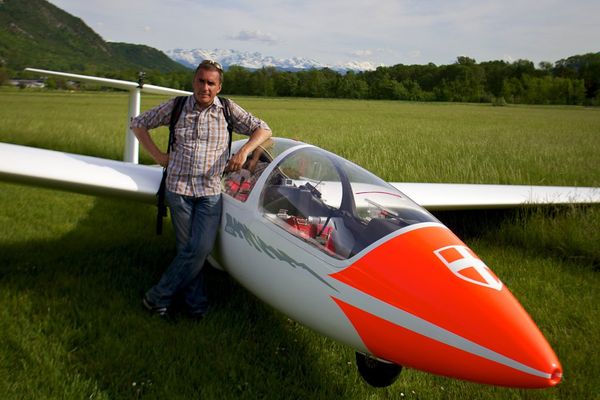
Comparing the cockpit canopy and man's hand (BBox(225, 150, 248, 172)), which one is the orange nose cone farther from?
man's hand (BBox(225, 150, 248, 172))

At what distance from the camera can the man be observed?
3674 mm

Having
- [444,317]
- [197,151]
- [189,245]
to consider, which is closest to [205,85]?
[197,151]

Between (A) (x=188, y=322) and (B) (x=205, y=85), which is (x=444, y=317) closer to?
(A) (x=188, y=322)

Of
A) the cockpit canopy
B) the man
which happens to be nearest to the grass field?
the man

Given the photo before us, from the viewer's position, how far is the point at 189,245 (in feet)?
12.2

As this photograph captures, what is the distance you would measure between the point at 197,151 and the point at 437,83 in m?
130

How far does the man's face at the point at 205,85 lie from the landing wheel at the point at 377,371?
2.44m

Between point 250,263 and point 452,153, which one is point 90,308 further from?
point 452,153

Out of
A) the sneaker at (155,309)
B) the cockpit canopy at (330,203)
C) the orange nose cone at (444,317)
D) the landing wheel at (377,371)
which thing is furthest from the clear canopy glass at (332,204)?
the sneaker at (155,309)

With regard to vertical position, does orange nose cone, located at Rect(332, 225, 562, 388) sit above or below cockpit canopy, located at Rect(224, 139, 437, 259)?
below

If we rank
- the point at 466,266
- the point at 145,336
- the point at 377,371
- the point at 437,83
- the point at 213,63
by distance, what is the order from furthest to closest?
the point at 437,83
the point at 213,63
the point at 145,336
the point at 377,371
the point at 466,266

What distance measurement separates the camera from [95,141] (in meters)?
14.2

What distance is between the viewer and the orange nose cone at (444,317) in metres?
2.03

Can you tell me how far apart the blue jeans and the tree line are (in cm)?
9540
